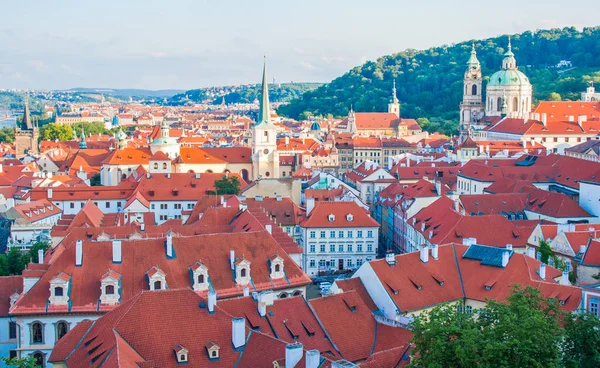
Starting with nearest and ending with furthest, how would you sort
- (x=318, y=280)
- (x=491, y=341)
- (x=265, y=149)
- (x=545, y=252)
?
1. (x=491, y=341)
2. (x=545, y=252)
3. (x=318, y=280)
4. (x=265, y=149)

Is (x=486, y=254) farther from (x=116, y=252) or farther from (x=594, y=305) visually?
(x=116, y=252)

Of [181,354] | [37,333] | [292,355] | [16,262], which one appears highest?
[292,355]

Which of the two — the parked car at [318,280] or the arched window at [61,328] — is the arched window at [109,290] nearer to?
the arched window at [61,328]

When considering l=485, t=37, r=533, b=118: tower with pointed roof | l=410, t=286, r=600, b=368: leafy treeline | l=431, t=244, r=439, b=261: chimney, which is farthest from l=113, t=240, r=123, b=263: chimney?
l=485, t=37, r=533, b=118: tower with pointed roof

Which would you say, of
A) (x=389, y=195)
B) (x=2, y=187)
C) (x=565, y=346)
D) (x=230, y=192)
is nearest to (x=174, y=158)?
(x=2, y=187)

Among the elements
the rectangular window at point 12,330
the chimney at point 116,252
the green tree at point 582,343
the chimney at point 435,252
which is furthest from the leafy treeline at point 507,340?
the rectangular window at point 12,330

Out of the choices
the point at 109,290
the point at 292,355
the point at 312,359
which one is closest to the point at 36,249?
the point at 109,290

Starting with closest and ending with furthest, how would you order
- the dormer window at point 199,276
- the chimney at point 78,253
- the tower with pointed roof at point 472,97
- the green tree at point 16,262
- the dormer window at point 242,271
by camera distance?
1. the chimney at point 78,253
2. the dormer window at point 199,276
3. the dormer window at point 242,271
4. the green tree at point 16,262
5. the tower with pointed roof at point 472,97
